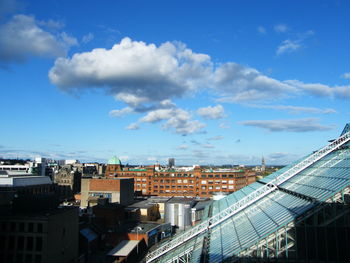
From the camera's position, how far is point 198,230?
42.0 m

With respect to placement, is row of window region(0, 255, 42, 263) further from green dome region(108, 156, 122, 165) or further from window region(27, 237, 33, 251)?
green dome region(108, 156, 122, 165)

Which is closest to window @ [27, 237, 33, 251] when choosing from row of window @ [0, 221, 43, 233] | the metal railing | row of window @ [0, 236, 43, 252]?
row of window @ [0, 236, 43, 252]

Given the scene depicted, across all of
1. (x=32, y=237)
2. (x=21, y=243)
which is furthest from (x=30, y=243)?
(x=21, y=243)

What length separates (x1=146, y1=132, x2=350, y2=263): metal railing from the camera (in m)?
41.2

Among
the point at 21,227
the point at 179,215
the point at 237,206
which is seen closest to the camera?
the point at 237,206

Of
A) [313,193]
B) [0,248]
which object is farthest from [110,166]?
[313,193]

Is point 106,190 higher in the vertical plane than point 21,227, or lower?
higher

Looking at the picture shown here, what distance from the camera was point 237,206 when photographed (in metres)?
45.5

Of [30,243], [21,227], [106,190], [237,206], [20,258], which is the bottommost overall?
[20,258]

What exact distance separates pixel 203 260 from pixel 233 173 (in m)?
115

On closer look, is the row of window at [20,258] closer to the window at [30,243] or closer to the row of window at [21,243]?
the row of window at [21,243]

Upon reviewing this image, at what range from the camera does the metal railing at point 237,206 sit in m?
41.2

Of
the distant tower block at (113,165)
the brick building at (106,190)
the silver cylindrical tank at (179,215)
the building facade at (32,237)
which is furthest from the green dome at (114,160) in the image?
the building facade at (32,237)

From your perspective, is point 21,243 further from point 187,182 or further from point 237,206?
point 187,182
